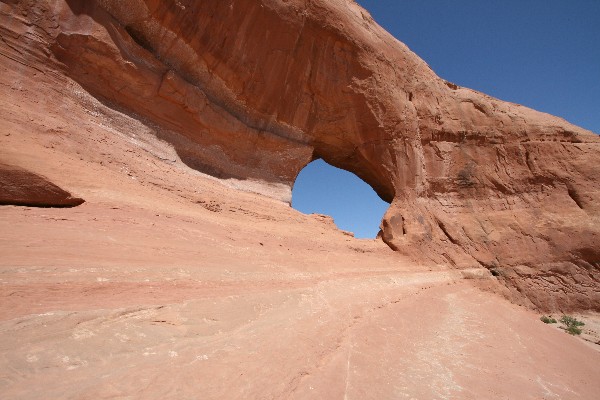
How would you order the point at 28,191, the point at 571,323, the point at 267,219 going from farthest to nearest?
the point at 571,323
the point at 267,219
the point at 28,191

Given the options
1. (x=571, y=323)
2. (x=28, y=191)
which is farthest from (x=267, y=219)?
(x=571, y=323)

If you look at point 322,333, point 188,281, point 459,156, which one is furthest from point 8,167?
point 459,156

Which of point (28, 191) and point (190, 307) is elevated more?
point (28, 191)

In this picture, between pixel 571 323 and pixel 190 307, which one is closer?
pixel 190 307

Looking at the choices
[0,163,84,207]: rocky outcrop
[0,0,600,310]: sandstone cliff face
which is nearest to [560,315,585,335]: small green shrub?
[0,0,600,310]: sandstone cliff face

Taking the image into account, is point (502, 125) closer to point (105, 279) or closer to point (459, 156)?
point (459, 156)

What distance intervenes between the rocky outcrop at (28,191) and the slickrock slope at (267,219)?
25cm

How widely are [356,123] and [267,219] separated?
7197 millimetres

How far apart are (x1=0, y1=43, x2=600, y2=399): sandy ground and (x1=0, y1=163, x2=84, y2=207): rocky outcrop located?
Answer: 215 mm

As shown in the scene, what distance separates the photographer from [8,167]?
4.62 metres

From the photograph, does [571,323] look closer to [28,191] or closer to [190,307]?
[190,307]

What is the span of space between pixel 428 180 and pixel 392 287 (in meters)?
8.19

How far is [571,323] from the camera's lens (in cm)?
1038

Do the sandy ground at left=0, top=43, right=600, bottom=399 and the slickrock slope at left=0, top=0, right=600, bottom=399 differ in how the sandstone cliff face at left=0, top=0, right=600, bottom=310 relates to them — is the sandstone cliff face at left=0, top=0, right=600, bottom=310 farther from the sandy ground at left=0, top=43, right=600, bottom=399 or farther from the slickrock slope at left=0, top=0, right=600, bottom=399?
the sandy ground at left=0, top=43, right=600, bottom=399
